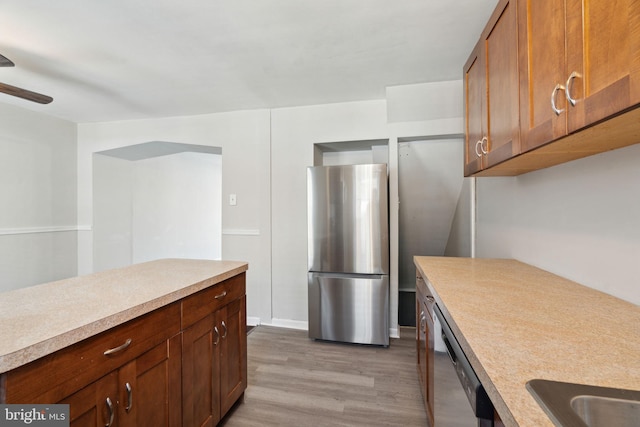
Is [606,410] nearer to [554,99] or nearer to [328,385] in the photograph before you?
[554,99]

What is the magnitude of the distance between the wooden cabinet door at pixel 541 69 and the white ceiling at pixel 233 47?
78 cm

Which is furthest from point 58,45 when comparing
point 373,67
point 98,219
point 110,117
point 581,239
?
point 581,239

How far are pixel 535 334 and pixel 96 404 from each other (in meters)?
1.34

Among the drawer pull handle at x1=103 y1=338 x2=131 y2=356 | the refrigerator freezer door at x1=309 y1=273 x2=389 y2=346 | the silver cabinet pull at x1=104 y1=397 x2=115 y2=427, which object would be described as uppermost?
the drawer pull handle at x1=103 y1=338 x2=131 y2=356

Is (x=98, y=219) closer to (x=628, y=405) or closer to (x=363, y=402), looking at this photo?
(x=363, y=402)

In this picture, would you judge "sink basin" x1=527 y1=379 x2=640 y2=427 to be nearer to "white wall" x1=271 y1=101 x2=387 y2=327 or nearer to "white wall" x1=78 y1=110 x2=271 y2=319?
"white wall" x1=271 y1=101 x2=387 y2=327

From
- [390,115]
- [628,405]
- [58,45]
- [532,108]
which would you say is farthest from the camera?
[390,115]

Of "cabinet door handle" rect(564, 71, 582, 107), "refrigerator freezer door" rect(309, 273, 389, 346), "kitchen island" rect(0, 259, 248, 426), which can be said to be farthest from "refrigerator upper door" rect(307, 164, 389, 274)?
"cabinet door handle" rect(564, 71, 582, 107)

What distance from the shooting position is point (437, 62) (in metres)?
2.27

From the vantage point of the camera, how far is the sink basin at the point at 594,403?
51cm

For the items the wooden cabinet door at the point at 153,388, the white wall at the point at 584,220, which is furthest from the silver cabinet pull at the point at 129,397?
the white wall at the point at 584,220

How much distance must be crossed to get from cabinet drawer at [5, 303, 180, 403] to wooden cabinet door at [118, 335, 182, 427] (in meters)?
0.05

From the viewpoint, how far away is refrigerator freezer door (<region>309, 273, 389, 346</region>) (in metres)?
2.61

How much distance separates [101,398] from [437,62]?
2775mm
